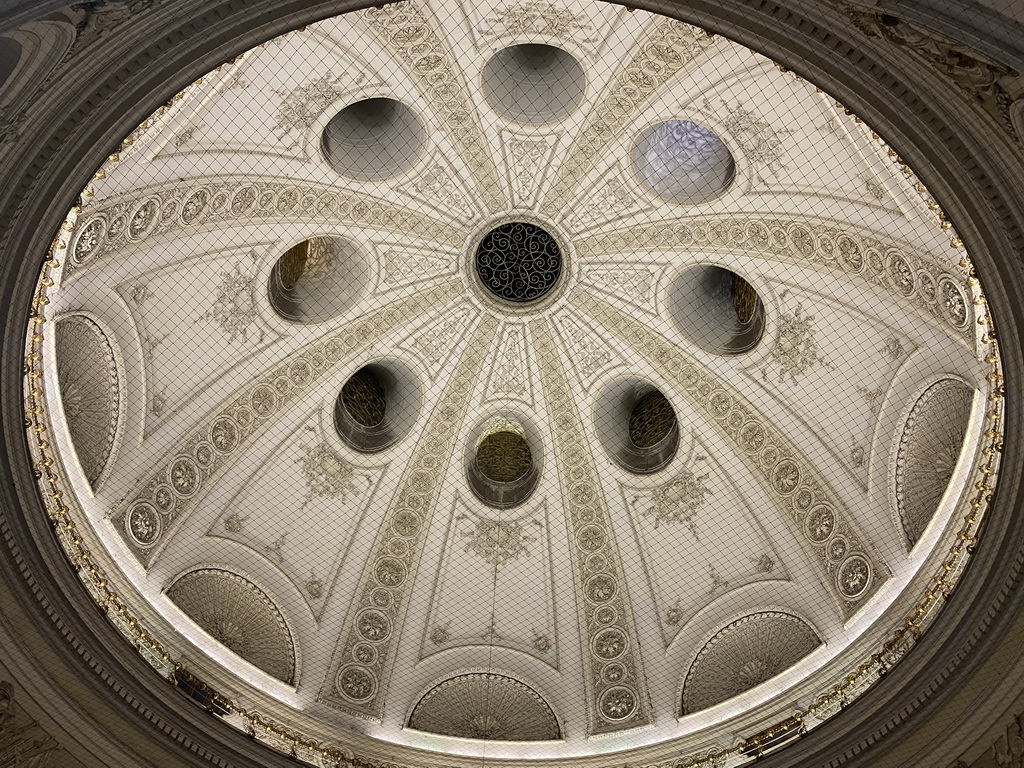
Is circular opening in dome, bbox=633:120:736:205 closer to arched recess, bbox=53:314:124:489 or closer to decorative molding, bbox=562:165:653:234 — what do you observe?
decorative molding, bbox=562:165:653:234

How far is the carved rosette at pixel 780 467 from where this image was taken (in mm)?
15125

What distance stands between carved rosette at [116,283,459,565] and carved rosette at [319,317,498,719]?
1.47 m

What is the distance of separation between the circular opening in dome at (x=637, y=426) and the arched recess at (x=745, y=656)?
2815 millimetres

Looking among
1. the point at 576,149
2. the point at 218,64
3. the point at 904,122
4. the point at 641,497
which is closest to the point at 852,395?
the point at 641,497

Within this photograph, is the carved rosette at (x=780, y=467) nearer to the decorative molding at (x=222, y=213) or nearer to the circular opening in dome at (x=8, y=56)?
the decorative molding at (x=222, y=213)

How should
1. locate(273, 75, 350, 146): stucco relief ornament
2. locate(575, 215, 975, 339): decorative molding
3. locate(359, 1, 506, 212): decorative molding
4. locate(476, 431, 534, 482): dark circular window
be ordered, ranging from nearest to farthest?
locate(575, 215, 975, 339): decorative molding
locate(359, 1, 506, 212): decorative molding
locate(273, 75, 350, 146): stucco relief ornament
locate(476, 431, 534, 482): dark circular window

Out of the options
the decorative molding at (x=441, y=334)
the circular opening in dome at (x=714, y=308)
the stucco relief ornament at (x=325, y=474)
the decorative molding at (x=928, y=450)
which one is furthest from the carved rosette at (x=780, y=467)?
the stucco relief ornament at (x=325, y=474)

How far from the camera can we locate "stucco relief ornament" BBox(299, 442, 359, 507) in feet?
55.5

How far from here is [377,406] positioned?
1794 cm

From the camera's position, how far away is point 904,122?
31.3 ft

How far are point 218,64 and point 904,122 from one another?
19.5 ft

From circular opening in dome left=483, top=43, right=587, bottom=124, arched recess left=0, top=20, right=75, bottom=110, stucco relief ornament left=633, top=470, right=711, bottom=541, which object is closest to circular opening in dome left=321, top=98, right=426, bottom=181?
circular opening in dome left=483, top=43, right=587, bottom=124

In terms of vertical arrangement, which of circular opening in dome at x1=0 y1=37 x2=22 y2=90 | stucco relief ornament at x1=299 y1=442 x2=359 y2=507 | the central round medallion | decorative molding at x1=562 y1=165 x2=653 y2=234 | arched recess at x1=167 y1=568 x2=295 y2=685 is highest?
decorative molding at x1=562 y1=165 x2=653 y2=234

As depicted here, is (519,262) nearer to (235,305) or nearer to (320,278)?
(320,278)
